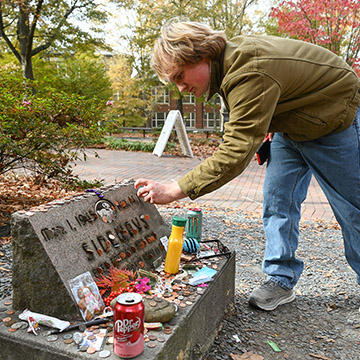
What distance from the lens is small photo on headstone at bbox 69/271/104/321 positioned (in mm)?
1676

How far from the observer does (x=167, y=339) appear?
152cm

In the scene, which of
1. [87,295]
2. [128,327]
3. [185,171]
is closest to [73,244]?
[87,295]

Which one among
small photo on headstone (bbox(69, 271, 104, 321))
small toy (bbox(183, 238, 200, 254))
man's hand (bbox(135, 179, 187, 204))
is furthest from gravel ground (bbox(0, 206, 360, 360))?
man's hand (bbox(135, 179, 187, 204))

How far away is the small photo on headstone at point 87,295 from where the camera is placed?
168cm

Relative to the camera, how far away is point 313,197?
259 inches

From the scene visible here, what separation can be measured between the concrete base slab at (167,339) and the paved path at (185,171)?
361 centimetres

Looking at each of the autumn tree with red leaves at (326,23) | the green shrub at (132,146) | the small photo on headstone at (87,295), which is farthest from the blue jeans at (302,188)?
the green shrub at (132,146)

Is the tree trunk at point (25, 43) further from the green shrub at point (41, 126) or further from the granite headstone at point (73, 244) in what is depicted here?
the granite headstone at point (73, 244)

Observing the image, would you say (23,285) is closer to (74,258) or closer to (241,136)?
(74,258)

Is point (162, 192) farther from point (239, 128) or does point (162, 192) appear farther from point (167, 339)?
point (167, 339)

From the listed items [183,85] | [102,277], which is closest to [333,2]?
[183,85]

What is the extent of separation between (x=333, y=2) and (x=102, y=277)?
1012cm

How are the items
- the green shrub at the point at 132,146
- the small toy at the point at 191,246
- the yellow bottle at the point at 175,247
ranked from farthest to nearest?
the green shrub at the point at 132,146, the small toy at the point at 191,246, the yellow bottle at the point at 175,247

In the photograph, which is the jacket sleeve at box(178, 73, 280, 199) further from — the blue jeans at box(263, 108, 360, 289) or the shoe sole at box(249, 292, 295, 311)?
the shoe sole at box(249, 292, 295, 311)
